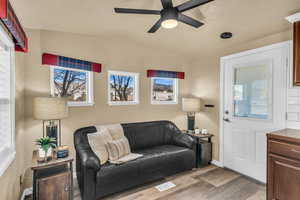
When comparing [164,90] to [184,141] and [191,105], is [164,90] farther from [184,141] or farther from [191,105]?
[184,141]

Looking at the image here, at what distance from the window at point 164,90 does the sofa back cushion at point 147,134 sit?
0.54 m

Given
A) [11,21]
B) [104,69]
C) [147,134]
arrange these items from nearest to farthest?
1. [11,21]
2. [104,69]
3. [147,134]

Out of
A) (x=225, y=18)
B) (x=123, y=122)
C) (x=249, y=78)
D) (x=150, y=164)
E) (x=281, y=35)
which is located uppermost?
(x=225, y=18)

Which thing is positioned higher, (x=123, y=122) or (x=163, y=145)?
(x=123, y=122)

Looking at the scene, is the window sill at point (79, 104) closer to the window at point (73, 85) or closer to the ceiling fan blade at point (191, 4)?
the window at point (73, 85)

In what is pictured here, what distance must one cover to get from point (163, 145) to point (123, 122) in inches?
36.3

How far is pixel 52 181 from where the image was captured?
5.90 ft

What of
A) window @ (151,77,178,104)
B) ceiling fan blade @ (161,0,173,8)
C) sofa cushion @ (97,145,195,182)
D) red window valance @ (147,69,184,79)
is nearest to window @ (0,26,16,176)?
sofa cushion @ (97,145,195,182)

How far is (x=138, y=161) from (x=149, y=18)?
81.9 inches

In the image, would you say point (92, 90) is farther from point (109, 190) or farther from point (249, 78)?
point (249, 78)

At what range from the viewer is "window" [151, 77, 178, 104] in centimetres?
363

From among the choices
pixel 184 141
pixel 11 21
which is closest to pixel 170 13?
pixel 11 21

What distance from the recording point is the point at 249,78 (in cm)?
283

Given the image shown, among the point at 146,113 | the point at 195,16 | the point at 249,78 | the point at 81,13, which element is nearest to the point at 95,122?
the point at 146,113
